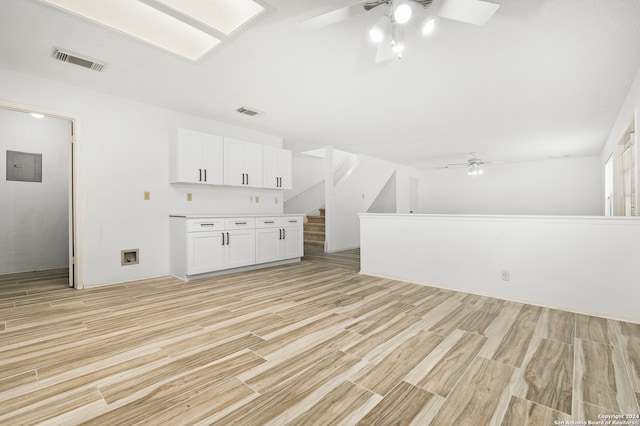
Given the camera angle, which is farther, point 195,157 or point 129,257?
point 195,157

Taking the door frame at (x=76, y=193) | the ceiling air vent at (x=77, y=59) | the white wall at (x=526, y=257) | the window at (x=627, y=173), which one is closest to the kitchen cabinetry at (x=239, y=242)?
the door frame at (x=76, y=193)

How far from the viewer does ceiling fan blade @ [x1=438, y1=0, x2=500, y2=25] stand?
1700mm

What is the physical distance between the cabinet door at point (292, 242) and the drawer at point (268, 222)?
21cm

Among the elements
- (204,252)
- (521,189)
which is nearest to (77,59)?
(204,252)

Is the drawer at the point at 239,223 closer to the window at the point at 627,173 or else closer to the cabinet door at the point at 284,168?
the cabinet door at the point at 284,168

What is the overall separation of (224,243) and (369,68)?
3.00 m

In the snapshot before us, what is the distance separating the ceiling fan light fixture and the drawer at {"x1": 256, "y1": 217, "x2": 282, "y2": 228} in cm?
353

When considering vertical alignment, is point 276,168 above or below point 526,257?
above

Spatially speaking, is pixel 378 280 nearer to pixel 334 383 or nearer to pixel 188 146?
pixel 334 383

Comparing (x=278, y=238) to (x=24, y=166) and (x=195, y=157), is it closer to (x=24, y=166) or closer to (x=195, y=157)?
(x=195, y=157)

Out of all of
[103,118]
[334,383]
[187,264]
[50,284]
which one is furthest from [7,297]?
[334,383]

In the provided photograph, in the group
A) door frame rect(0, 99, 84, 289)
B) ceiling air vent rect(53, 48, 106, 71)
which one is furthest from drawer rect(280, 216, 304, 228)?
ceiling air vent rect(53, 48, 106, 71)

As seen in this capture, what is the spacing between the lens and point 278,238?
506cm

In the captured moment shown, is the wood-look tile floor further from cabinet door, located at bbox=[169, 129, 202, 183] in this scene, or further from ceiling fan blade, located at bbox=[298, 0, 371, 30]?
ceiling fan blade, located at bbox=[298, 0, 371, 30]
